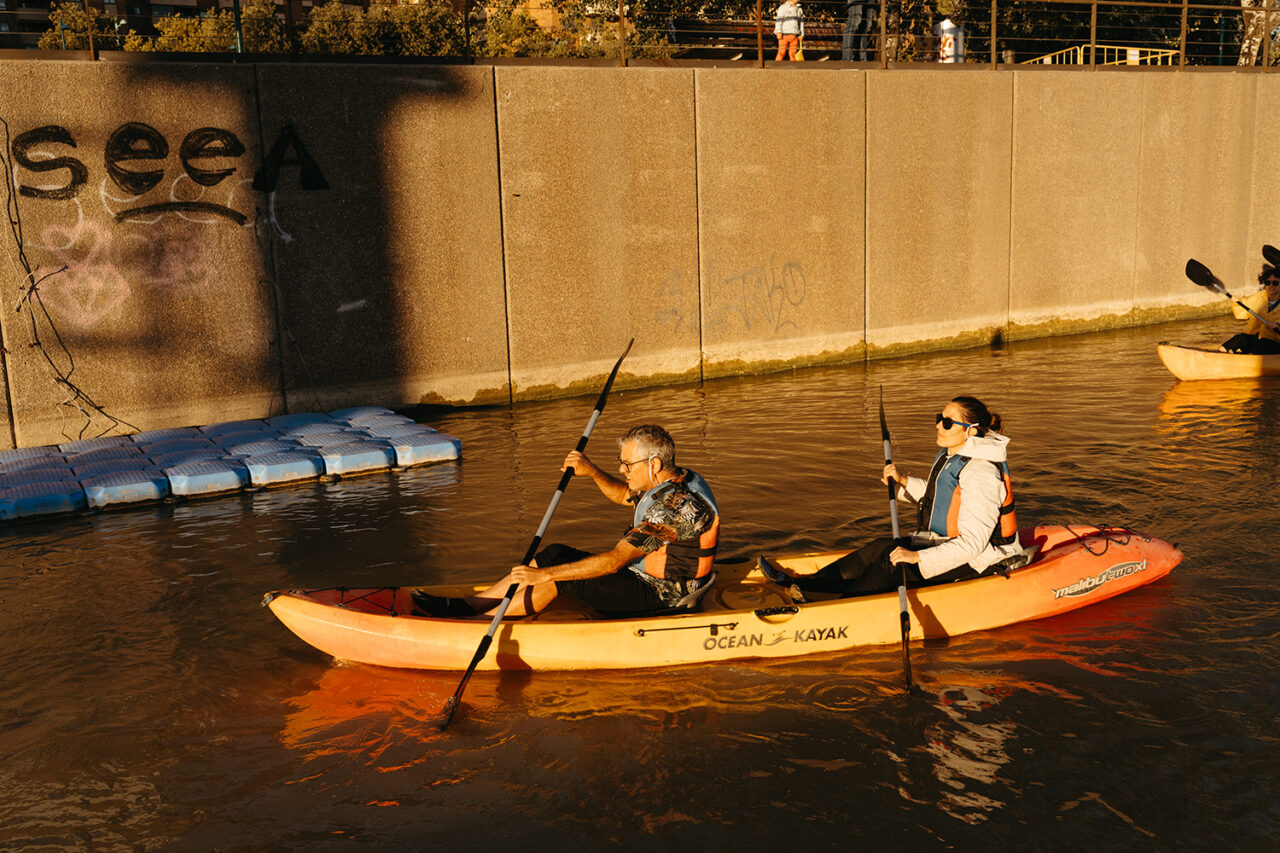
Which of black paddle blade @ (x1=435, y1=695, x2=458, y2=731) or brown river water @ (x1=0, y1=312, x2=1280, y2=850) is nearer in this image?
brown river water @ (x1=0, y1=312, x2=1280, y2=850)

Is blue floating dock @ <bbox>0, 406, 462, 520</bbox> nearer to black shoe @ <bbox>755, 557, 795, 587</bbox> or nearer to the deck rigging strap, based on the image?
black shoe @ <bbox>755, 557, 795, 587</bbox>

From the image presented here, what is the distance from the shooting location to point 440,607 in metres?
6.40

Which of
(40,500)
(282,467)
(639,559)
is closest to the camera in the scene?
(639,559)

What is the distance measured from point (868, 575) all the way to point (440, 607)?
8.26ft

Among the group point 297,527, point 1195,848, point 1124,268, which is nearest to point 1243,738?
point 1195,848

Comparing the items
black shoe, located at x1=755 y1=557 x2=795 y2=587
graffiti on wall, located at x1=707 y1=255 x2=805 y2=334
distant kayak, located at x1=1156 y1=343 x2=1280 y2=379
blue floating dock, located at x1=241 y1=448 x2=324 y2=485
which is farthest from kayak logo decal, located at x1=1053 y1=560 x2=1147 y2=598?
graffiti on wall, located at x1=707 y1=255 x2=805 y2=334

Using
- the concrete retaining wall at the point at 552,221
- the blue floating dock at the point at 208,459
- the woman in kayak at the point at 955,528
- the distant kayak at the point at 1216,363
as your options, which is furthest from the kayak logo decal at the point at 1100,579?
the concrete retaining wall at the point at 552,221

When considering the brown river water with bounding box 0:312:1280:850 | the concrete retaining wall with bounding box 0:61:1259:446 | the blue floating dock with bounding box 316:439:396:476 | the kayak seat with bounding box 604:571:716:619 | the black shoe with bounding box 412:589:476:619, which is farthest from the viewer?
the concrete retaining wall with bounding box 0:61:1259:446

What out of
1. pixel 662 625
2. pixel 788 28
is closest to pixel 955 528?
pixel 662 625

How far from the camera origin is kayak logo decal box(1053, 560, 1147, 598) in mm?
6648

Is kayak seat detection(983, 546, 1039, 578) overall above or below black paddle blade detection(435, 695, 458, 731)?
above

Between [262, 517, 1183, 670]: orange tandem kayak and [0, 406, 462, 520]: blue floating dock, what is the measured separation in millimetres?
3725

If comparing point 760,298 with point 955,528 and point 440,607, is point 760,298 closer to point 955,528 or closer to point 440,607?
point 955,528

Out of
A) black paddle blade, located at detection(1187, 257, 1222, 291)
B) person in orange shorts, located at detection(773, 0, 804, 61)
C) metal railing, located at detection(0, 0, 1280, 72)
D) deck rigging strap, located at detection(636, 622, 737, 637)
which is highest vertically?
metal railing, located at detection(0, 0, 1280, 72)
